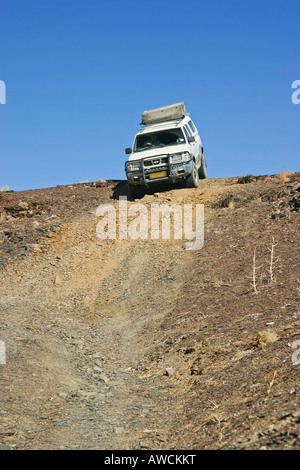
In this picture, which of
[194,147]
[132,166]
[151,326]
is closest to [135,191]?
[132,166]

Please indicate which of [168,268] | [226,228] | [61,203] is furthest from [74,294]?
[61,203]

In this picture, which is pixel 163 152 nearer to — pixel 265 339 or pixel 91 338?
pixel 91 338

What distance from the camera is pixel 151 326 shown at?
1148 cm

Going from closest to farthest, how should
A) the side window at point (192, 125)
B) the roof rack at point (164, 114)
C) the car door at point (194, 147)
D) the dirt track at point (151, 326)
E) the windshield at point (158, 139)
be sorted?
1. the dirt track at point (151, 326)
2. the windshield at point (158, 139)
3. the car door at point (194, 147)
4. the roof rack at point (164, 114)
5. the side window at point (192, 125)

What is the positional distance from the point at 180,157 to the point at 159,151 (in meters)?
0.83

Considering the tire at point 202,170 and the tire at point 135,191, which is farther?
the tire at point 202,170

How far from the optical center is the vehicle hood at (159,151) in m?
18.3

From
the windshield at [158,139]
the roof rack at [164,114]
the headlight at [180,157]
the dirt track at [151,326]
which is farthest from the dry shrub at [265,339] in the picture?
the roof rack at [164,114]

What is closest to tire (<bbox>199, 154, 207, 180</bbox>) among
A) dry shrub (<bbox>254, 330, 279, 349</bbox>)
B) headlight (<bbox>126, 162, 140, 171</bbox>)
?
headlight (<bbox>126, 162, 140, 171</bbox>)

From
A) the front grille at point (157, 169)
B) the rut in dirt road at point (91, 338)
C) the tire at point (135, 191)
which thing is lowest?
the rut in dirt road at point (91, 338)

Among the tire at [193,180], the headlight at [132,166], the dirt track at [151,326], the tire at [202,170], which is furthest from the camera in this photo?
the tire at [202,170]

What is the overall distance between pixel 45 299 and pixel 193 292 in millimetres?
Answer: 3946

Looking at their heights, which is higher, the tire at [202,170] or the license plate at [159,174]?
the tire at [202,170]

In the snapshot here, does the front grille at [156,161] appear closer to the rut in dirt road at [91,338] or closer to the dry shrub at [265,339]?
the rut in dirt road at [91,338]
